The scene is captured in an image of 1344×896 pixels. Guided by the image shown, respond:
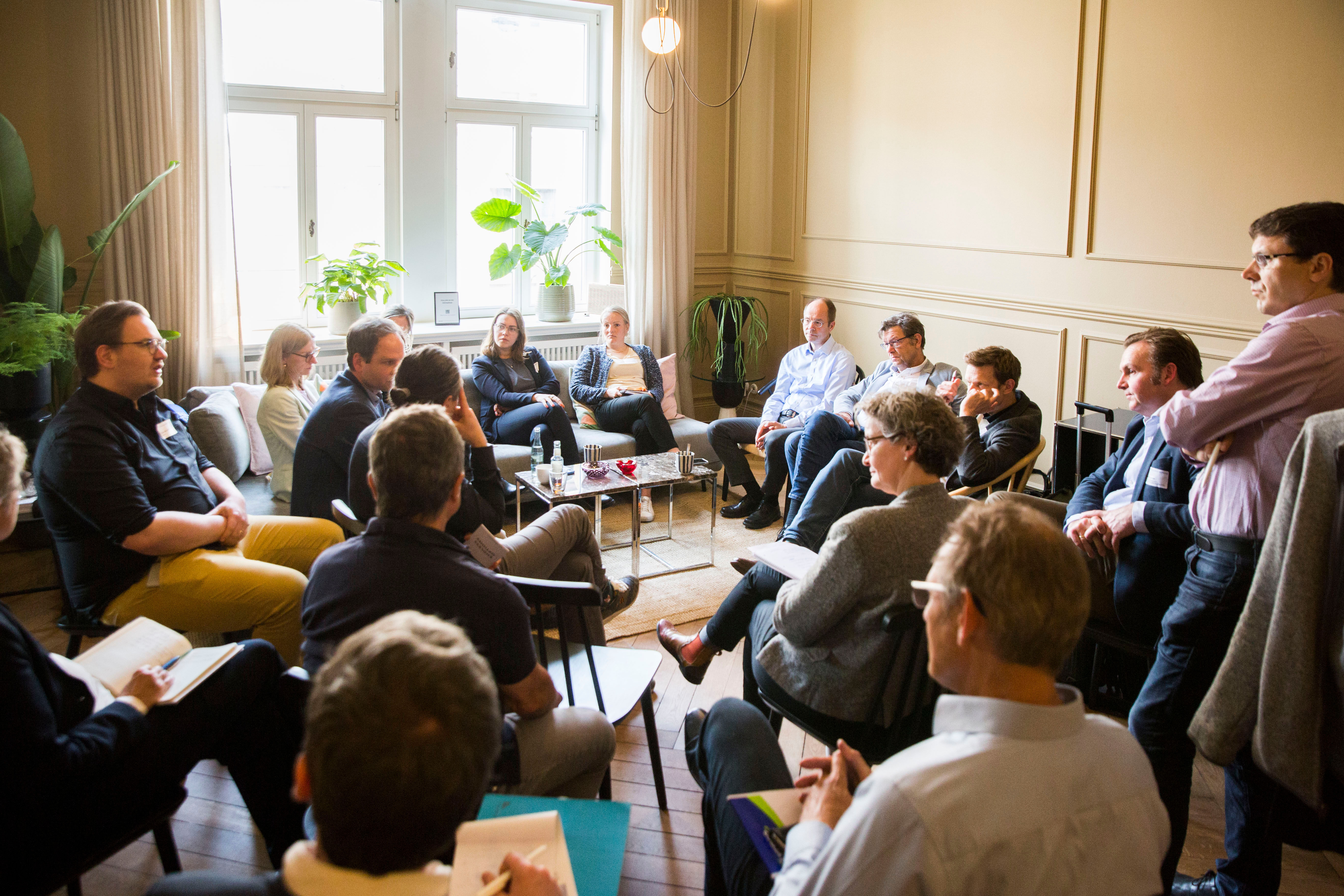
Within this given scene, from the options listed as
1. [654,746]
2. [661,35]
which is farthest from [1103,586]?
[661,35]

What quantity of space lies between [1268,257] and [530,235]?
15.1ft

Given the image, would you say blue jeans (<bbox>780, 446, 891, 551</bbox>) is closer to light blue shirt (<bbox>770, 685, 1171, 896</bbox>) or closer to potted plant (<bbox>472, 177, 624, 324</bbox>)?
light blue shirt (<bbox>770, 685, 1171, 896</bbox>)

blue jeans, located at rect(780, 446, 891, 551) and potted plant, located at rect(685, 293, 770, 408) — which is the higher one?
potted plant, located at rect(685, 293, 770, 408)

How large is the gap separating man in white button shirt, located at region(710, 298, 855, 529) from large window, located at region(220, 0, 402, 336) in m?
2.57

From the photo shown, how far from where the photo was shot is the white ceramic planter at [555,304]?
6.30 metres

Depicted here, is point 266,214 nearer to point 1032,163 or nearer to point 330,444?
point 330,444

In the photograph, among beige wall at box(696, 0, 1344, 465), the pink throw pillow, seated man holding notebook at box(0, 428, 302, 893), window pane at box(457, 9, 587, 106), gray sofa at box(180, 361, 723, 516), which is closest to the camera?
seated man holding notebook at box(0, 428, 302, 893)

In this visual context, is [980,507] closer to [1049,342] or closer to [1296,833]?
[1296,833]

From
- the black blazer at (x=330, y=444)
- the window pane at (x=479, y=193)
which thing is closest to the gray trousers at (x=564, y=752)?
the black blazer at (x=330, y=444)

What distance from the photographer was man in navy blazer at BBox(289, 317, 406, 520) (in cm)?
308

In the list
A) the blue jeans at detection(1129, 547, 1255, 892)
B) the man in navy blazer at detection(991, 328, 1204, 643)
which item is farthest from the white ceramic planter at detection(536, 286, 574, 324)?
the blue jeans at detection(1129, 547, 1255, 892)

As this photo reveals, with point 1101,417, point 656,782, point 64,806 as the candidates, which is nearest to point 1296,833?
point 656,782

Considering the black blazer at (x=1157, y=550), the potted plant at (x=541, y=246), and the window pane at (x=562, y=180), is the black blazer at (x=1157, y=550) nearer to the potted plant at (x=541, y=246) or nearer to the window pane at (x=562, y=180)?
the potted plant at (x=541, y=246)

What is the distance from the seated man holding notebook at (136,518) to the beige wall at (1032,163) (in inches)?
140
